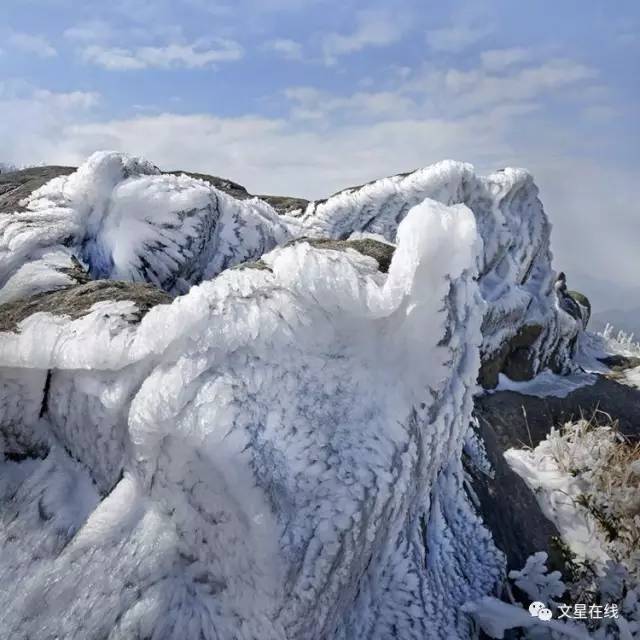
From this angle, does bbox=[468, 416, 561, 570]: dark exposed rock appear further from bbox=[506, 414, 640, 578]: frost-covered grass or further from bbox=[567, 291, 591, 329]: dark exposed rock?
bbox=[567, 291, 591, 329]: dark exposed rock

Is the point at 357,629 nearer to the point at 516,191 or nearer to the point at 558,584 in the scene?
the point at 558,584

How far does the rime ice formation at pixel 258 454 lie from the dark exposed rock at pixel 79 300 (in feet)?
0.13

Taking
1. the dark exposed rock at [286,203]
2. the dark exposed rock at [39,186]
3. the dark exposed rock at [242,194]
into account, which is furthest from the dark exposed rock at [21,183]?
the dark exposed rock at [286,203]

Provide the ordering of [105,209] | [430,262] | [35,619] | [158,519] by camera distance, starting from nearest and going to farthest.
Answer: [35,619] < [158,519] < [430,262] < [105,209]

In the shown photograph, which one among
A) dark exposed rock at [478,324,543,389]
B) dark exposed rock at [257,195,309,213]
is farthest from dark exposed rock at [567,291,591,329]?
dark exposed rock at [257,195,309,213]

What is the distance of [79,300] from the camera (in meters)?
2.58

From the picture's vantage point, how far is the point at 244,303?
2.12 m

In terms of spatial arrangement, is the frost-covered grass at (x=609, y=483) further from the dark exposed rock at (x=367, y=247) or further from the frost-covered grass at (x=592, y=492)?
the dark exposed rock at (x=367, y=247)

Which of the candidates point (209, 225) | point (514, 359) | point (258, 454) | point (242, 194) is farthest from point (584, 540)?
point (514, 359)

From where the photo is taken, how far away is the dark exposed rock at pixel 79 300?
242cm

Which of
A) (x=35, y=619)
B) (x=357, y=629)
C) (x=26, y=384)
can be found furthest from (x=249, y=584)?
(x=26, y=384)

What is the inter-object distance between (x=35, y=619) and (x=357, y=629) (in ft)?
3.20

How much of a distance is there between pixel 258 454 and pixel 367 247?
117 cm

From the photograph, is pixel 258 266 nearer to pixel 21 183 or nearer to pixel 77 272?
pixel 77 272
